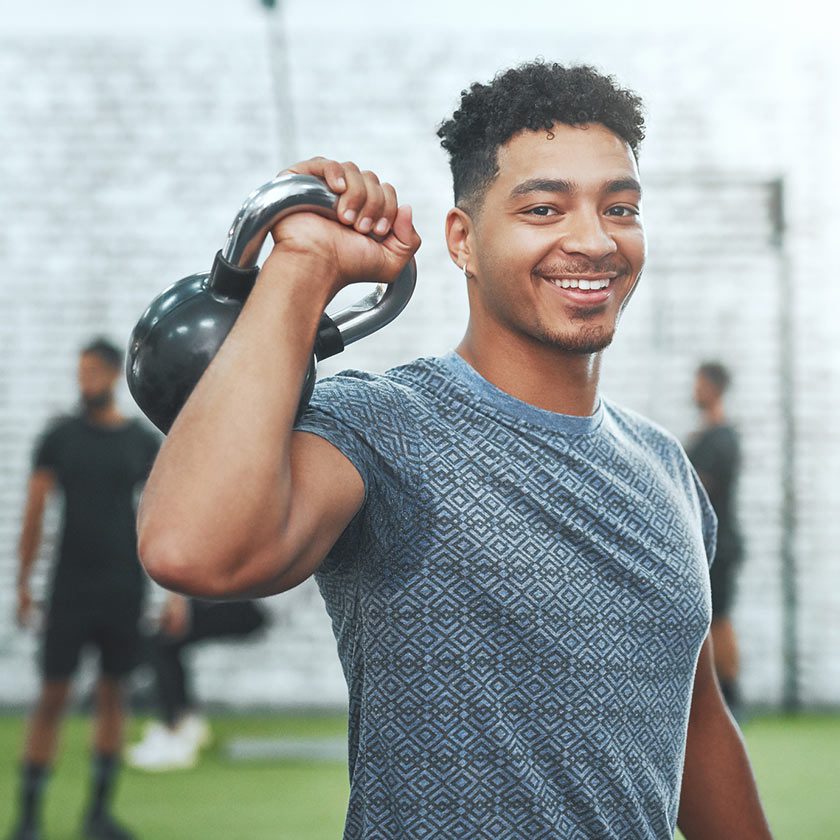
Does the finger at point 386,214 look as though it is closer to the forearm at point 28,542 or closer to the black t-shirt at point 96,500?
the black t-shirt at point 96,500

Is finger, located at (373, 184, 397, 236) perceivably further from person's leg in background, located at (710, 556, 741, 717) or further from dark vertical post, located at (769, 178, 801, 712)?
dark vertical post, located at (769, 178, 801, 712)

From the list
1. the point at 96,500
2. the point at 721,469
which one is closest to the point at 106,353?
A: the point at 96,500

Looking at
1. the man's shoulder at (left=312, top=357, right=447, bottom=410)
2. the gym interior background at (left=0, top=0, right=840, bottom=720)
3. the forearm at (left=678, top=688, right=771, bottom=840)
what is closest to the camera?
the man's shoulder at (left=312, top=357, right=447, bottom=410)

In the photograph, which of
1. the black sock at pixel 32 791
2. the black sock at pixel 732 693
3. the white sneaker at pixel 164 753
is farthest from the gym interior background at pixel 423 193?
the black sock at pixel 32 791

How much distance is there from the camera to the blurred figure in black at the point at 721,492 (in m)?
4.96

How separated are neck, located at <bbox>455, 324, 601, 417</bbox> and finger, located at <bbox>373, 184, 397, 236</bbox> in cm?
25

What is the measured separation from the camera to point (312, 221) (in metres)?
1.11

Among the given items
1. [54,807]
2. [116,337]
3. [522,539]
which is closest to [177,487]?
[522,539]

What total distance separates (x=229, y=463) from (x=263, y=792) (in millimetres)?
3520

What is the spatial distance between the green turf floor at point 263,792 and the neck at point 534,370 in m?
2.68

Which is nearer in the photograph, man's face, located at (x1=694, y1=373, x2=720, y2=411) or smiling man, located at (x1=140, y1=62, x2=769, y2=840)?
smiling man, located at (x1=140, y1=62, x2=769, y2=840)

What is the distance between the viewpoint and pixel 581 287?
4.23 ft

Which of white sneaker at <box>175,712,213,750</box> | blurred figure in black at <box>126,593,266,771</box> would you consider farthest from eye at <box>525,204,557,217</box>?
white sneaker at <box>175,712,213,750</box>

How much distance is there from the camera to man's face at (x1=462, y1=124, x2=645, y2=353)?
1.28m
